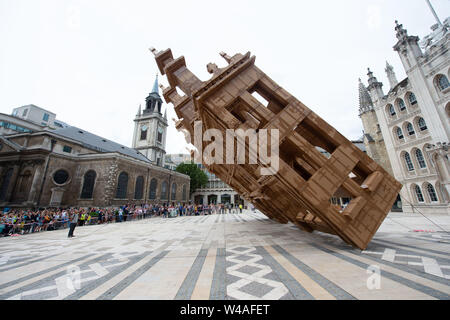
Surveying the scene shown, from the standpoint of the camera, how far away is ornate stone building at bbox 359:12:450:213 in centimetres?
1925

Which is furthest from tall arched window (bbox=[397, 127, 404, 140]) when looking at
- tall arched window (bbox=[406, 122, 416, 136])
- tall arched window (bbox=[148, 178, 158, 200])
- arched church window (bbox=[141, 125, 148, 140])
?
arched church window (bbox=[141, 125, 148, 140])

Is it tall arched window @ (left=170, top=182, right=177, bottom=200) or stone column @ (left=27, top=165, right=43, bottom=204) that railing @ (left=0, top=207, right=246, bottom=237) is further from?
tall arched window @ (left=170, top=182, right=177, bottom=200)

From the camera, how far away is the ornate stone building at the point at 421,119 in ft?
63.2

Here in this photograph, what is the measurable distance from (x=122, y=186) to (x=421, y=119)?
44.6 metres

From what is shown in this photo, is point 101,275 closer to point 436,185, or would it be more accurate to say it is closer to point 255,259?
point 255,259

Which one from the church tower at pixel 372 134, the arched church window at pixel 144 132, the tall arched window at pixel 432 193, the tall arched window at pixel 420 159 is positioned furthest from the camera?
the arched church window at pixel 144 132

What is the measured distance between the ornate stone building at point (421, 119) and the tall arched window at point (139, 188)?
38123 mm

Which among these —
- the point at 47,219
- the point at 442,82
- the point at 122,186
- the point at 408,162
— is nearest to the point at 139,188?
the point at 122,186

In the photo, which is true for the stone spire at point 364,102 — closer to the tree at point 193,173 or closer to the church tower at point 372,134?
the church tower at point 372,134

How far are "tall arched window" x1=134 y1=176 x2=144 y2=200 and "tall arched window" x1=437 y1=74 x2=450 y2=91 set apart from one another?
148ft

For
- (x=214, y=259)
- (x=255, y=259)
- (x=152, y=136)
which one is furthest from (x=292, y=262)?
(x=152, y=136)

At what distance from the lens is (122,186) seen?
3067 centimetres

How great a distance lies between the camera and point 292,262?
4.85 m

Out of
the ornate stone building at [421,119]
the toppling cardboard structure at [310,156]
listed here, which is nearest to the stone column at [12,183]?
the toppling cardboard structure at [310,156]
